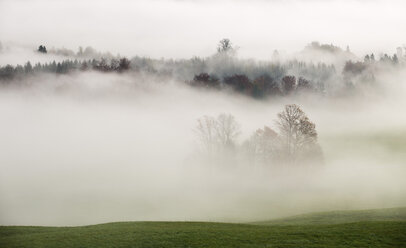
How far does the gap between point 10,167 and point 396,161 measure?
10264 cm

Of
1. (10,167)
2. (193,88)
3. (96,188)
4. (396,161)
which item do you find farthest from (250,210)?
(193,88)

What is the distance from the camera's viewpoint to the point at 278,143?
305ft

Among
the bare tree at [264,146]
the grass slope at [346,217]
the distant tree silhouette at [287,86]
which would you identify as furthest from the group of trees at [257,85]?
the grass slope at [346,217]

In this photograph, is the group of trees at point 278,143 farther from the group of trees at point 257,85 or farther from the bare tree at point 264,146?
the group of trees at point 257,85

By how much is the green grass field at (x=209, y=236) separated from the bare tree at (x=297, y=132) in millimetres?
47219

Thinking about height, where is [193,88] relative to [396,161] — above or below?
above

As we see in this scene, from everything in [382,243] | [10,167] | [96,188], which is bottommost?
[382,243]

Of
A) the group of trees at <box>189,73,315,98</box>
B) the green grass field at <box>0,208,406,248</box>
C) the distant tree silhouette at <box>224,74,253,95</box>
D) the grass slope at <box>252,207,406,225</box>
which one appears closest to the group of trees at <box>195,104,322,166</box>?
the grass slope at <box>252,207,406,225</box>

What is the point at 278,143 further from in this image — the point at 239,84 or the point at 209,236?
the point at 239,84

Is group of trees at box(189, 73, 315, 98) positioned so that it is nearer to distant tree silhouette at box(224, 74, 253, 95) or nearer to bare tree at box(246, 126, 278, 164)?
distant tree silhouette at box(224, 74, 253, 95)

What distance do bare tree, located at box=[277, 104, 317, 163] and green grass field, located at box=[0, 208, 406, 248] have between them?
47219 millimetres

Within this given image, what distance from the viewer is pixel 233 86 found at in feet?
616

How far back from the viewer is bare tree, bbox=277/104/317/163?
3378 inches

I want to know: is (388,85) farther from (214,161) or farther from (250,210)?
(250,210)
